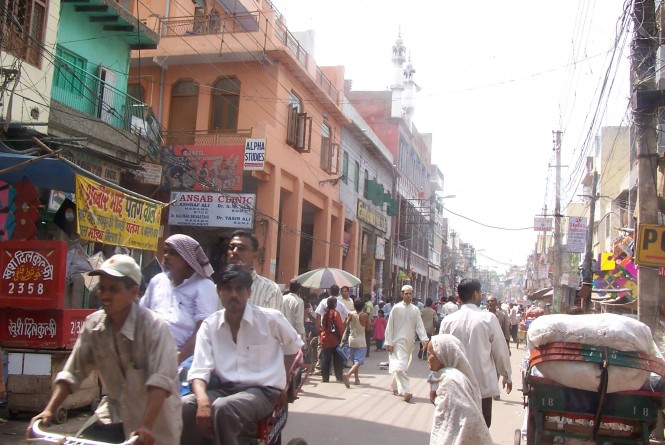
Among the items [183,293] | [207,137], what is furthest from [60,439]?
[207,137]

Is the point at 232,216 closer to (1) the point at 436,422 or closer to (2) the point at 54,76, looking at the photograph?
(2) the point at 54,76

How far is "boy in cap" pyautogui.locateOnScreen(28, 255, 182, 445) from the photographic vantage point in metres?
3.16

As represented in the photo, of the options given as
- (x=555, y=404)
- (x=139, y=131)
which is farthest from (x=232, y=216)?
(x=555, y=404)

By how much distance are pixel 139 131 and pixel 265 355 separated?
12.9 m

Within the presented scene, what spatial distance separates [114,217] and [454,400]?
7.09 meters

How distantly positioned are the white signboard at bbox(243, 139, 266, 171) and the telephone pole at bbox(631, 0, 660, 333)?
1216 cm

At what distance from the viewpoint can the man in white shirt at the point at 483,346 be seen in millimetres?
5957

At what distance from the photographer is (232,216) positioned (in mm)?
19141

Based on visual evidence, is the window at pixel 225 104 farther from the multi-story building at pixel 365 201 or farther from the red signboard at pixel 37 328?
the red signboard at pixel 37 328

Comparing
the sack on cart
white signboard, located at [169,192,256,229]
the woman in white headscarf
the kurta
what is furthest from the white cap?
white signboard, located at [169,192,256,229]

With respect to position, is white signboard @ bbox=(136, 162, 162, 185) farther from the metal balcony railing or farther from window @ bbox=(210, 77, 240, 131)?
the metal balcony railing

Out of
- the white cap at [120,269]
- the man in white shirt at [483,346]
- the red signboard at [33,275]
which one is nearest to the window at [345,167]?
the red signboard at [33,275]

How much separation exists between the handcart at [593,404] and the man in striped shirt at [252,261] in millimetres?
2229

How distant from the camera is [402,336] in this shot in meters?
10.9
